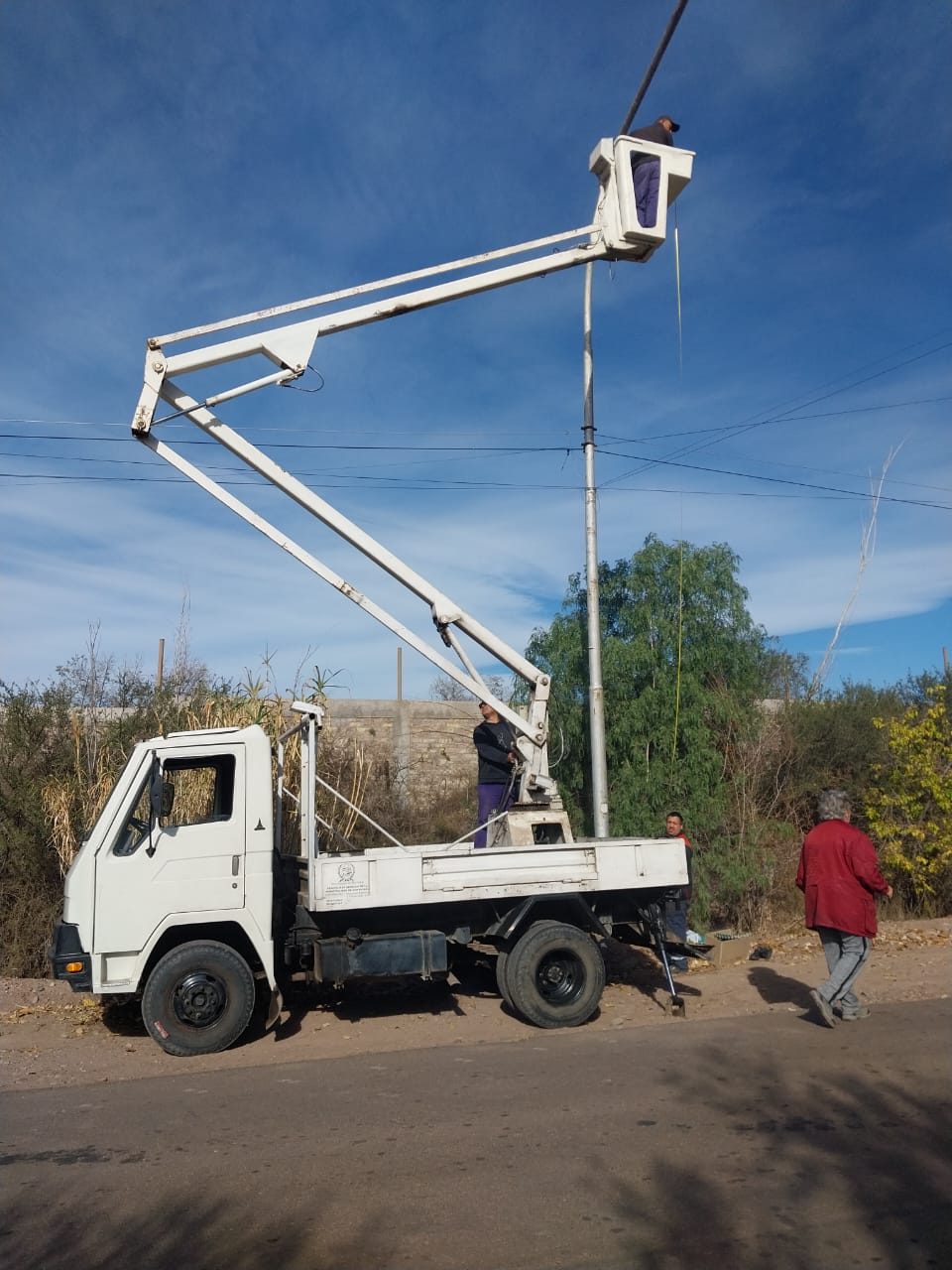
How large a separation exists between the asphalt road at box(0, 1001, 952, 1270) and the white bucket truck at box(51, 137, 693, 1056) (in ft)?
2.95

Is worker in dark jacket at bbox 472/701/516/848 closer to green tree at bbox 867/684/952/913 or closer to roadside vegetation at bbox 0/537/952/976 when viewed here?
roadside vegetation at bbox 0/537/952/976

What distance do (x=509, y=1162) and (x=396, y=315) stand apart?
678 cm

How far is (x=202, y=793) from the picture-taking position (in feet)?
28.7

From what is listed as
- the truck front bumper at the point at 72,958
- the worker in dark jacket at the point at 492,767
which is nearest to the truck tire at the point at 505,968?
the worker in dark jacket at the point at 492,767

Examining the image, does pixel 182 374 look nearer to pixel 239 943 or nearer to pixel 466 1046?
pixel 239 943

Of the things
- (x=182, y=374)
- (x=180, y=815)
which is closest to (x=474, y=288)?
(x=182, y=374)

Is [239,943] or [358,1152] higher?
[239,943]

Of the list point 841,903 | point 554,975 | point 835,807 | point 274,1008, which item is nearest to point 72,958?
point 274,1008

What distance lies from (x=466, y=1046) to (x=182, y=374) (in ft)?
19.5

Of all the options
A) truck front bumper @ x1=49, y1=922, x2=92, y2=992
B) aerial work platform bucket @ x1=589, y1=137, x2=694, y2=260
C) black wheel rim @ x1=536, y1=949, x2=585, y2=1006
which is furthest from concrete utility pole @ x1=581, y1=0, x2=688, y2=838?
truck front bumper @ x1=49, y1=922, x2=92, y2=992

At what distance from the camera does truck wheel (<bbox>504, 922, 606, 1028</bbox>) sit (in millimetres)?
8234

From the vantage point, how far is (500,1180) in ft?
15.5

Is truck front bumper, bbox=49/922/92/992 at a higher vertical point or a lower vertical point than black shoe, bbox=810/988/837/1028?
higher

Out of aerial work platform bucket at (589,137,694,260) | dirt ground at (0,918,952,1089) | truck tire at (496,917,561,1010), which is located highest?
A: aerial work platform bucket at (589,137,694,260)
